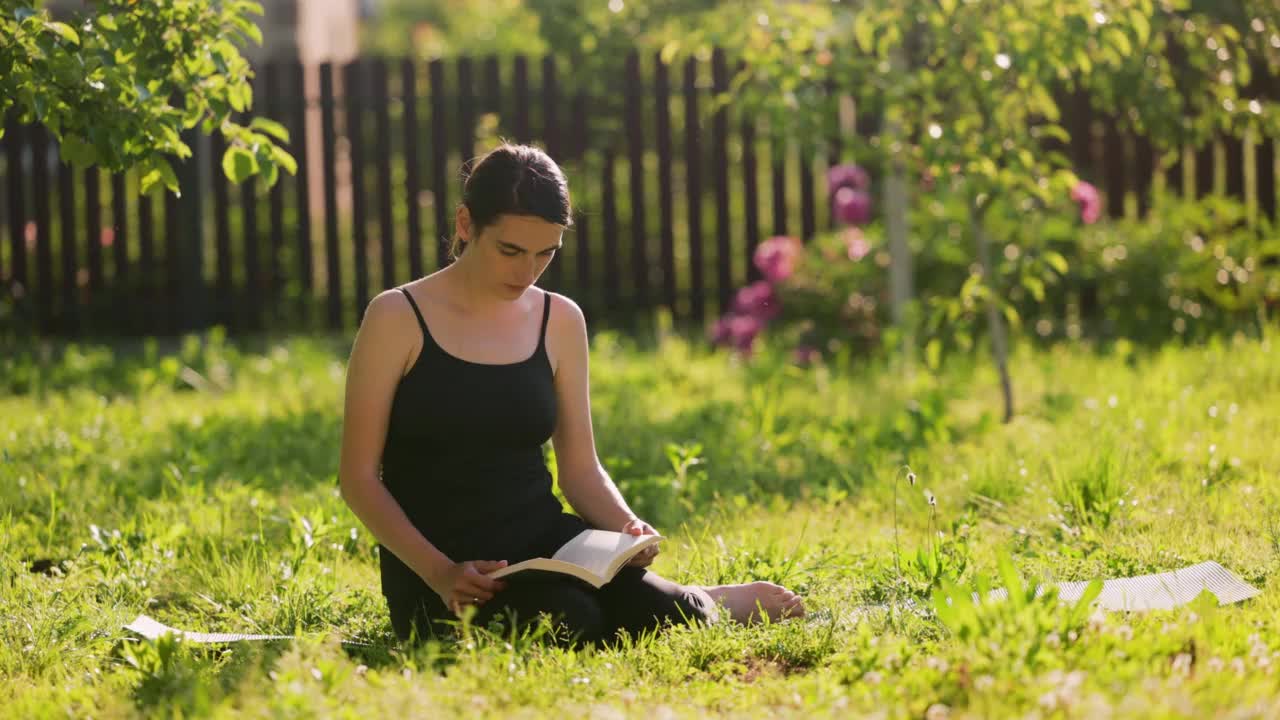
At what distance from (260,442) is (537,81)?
5273 millimetres

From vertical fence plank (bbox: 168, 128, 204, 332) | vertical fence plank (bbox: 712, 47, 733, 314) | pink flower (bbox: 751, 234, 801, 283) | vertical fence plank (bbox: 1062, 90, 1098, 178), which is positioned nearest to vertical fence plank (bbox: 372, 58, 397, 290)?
vertical fence plank (bbox: 168, 128, 204, 332)

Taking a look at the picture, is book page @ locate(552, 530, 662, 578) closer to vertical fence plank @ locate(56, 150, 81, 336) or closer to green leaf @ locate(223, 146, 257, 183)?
green leaf @ locate(223, 146, 257, 183)

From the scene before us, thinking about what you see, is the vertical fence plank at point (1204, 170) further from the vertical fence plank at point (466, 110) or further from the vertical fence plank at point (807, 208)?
the vertical fence plank at point (466, 110)

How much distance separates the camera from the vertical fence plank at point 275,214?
8602 mm

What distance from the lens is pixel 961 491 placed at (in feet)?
14.7

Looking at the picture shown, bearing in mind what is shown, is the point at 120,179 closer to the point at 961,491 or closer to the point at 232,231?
the point at 232,231

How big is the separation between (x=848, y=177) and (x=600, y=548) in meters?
5.11

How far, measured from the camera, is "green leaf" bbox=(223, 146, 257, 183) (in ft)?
11.9

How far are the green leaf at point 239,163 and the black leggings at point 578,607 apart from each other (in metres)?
1.15

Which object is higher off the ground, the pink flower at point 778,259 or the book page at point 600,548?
the pink flower at point 778,259

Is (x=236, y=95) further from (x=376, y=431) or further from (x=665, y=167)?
(x=665, y=167)

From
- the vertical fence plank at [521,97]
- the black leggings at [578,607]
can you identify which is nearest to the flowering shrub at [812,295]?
the vertical fence plank at [521,97]

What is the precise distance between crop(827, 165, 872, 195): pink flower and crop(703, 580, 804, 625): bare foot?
4.86 meters

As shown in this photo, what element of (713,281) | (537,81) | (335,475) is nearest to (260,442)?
(335,475)
